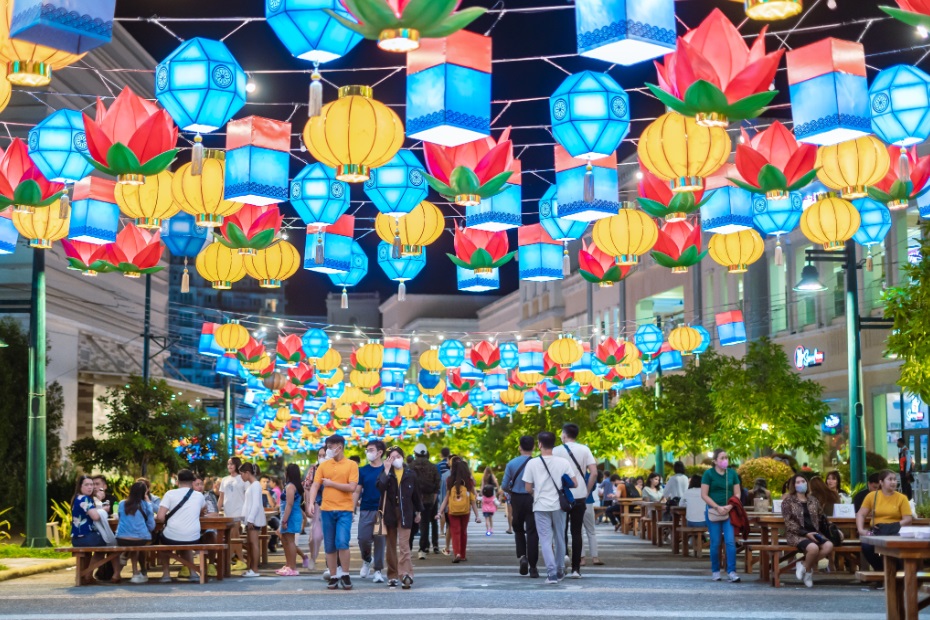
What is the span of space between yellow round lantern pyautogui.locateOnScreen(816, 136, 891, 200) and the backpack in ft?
29.7

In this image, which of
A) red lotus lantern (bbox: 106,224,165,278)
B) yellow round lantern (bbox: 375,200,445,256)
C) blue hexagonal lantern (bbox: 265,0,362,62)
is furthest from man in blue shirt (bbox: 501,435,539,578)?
blue hexagonal lantern (bbox: 265,0,362,62)

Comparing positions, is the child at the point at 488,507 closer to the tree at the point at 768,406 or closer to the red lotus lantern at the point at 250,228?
the tree at the point at 768,406

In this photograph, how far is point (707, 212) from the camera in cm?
1698

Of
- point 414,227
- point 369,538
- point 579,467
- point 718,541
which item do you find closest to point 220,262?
point 414,227

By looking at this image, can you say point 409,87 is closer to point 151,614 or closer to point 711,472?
point 151,614

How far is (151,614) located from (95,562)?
13.8 ft

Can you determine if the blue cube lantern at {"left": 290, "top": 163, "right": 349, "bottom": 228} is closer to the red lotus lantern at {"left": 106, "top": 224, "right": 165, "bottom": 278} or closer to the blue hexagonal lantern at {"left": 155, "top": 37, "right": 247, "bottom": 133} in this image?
the red lotus lantern at {"left": 106, "top": 224, "right": 165, "bottom": 278}

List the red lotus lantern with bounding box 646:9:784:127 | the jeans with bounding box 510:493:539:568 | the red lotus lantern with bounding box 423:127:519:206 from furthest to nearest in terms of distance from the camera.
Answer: the jeans with bounding box 510:493:539:568 < the red lotus lantern with bounding box 423:127:519:206 < the red lotus lantern with bounding box 646:9:784:127

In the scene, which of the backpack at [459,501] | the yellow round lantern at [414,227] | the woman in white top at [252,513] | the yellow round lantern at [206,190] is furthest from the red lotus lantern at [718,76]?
the backpack at [459,501]

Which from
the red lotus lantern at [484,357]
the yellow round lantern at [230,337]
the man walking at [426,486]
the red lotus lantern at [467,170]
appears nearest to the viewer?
the red lotus lantern at [467,170]

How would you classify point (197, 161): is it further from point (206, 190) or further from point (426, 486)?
point (426, 486)

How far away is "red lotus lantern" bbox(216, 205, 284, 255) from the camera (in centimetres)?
1775

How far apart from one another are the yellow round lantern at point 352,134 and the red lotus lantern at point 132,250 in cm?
706

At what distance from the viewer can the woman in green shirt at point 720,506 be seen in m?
16.5
